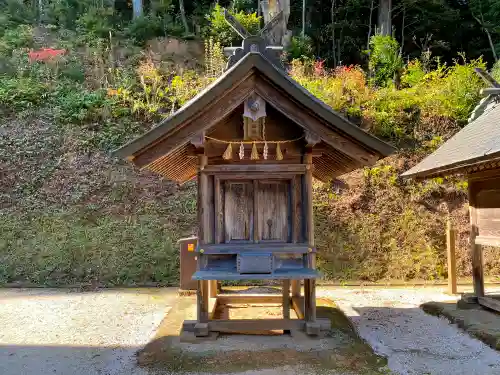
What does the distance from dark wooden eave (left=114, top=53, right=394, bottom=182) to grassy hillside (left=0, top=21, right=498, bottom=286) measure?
6008 millimetres

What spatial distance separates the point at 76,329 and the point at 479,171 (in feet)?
24.0

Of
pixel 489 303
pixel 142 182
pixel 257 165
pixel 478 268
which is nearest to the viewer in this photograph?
pixel 257 165

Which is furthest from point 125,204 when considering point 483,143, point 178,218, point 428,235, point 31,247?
point 483,143

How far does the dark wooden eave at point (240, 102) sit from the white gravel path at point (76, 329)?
2.58 m

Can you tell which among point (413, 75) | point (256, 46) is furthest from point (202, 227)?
point (413, 75)

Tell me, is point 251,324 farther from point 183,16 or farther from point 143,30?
point 183,16

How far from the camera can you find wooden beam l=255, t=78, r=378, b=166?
18.2 ft

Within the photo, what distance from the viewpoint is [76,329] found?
22.3 feet

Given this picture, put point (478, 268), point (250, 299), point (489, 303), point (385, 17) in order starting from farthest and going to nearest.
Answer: point (385, 17)
point (250, 299)
point (478, 268)
point (489, 303)

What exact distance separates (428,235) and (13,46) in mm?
17021

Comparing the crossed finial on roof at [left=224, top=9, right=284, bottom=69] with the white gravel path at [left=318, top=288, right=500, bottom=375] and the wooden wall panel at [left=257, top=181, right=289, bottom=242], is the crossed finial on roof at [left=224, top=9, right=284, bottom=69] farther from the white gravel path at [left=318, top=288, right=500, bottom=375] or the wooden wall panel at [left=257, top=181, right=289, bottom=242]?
the white gravel path at [left=318, top=288, right=500, bottom=375]

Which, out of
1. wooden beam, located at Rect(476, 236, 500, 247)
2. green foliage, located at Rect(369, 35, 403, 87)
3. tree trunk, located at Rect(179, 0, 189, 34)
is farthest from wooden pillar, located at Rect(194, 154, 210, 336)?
tree trunk, located at Rect(179, 0, 189, 34)

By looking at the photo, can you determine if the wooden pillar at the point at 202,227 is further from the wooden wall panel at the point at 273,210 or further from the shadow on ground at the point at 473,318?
the shadow on ground at the point at 473,318

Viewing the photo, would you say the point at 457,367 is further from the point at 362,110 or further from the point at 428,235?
the point at 362,110
